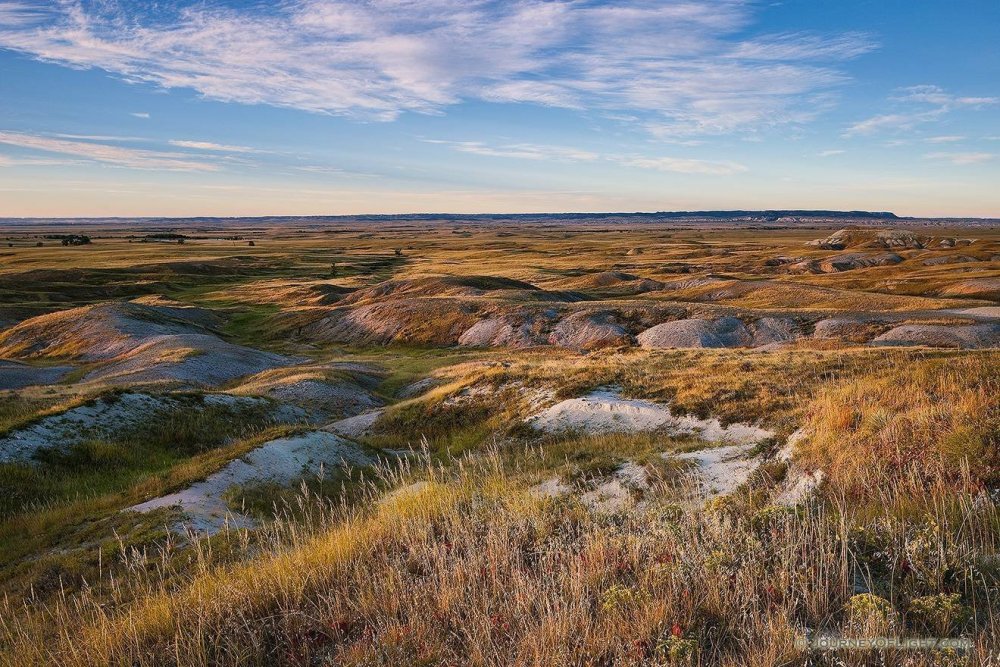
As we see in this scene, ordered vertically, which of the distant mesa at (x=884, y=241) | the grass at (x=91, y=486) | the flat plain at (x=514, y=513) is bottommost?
the grass at (x=91, y=486)

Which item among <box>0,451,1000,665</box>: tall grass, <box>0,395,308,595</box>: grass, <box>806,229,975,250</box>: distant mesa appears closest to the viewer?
<box>0,451,1000,665</box>: tall grass

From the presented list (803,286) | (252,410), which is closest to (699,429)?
(252,410)

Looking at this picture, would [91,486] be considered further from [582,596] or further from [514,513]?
[582,596]

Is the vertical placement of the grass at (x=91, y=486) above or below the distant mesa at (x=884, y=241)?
below

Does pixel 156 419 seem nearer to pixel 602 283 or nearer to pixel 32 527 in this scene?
pixel 32 527

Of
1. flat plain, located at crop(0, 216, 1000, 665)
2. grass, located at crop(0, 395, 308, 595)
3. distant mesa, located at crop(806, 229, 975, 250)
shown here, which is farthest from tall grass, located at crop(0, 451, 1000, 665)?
Result: distant mesa, located at crop(806, 229, 975, 250)

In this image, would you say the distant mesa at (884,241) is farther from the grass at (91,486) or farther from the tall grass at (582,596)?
the tall grass at (582,596)

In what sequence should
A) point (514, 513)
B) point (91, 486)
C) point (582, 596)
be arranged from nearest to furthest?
point (582, 596) → point (514, 513) → point (91, 486)

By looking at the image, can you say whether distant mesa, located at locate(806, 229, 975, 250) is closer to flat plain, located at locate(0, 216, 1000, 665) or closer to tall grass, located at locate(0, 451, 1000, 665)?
flat plain, located at locate(0, 216, 1000, 665)

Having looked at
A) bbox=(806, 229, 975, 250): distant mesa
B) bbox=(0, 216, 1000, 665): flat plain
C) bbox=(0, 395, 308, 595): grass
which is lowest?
bbox=(0, 395, 308, 595): grass

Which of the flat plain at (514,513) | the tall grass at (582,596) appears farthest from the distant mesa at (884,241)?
the tall grass at (582,596)

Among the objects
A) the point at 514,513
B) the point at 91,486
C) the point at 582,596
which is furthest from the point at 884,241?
the point at 582,596

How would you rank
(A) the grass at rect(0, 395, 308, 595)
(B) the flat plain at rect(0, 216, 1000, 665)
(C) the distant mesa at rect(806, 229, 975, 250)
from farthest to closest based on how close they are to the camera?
(C) the distant mesa at rect(806, 229, 975, 250) < (A) the grass at rect(0, 395, 308, 595) < (B) the flat plain at rect(0, 216, 1000, 665)

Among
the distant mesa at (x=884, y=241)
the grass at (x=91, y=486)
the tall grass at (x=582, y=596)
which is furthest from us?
the distant mesa at (x=884, y=241)
